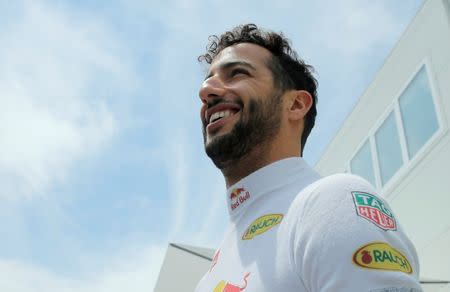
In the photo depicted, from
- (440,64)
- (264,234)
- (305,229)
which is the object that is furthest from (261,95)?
(440,64)

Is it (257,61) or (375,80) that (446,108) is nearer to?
(375,80)

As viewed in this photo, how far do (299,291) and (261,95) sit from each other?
90 centimetres

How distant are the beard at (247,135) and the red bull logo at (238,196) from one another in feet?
0.34

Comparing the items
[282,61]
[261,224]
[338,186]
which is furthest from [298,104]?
[338,186]

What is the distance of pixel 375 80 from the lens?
7.89m

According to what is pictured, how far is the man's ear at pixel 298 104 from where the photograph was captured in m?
1.85

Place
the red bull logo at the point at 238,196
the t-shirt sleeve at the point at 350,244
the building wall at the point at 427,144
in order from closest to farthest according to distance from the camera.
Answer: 1. the t-shirt sleeve at the point at 350,244
2. the red bull logo at the point at 238,196
3. the building wall at the point at 427,144

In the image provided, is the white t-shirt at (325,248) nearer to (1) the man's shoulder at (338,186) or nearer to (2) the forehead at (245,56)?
(1) the man's shoulder at (338,186)

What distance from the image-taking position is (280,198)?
1.47 meters

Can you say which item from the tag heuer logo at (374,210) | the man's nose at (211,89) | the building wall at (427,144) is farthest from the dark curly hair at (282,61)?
the building wall at (427,144)

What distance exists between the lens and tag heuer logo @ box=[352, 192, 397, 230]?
1028mm

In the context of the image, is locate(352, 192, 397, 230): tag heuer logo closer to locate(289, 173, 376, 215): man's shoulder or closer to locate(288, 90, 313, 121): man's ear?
locate(289, 173, 376, 215): man's shoulder

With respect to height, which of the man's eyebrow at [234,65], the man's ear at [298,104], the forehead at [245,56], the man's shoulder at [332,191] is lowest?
the man's shoulder at [332,191]

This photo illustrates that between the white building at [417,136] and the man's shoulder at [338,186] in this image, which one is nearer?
the man's shoulder at [338,186]
